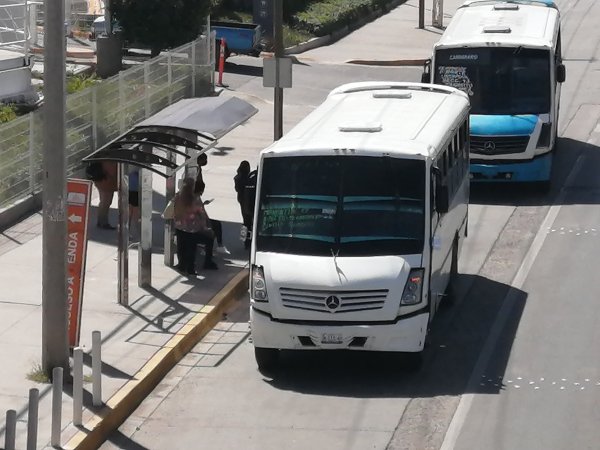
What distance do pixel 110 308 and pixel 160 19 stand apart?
18313 mm

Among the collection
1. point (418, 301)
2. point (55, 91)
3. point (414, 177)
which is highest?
point (55, 91)

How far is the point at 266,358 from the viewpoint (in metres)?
15.3

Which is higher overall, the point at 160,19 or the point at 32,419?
the point at 160,19

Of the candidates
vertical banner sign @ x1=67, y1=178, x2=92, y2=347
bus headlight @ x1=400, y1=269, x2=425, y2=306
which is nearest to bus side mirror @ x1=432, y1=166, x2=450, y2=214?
bus headlight @ x1=400, y1=269, x2=425, y2=306

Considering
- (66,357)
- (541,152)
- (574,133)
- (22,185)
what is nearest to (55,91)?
(66,357)

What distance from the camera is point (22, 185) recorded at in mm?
22047

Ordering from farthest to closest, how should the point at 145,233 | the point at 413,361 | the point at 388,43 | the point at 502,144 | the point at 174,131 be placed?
1. the point at 388,43
2. the point at 502,144
3. the point at 174,131
4. the point at 145,233
5. the point at 413,361

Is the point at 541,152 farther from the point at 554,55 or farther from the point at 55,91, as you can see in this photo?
the point at 55,91

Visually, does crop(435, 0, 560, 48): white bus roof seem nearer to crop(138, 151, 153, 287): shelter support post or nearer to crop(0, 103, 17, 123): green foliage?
crop(0, 103, 17, 123): green foliage

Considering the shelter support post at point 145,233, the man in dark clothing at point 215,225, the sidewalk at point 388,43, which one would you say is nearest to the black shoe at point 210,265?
the man in dark clothing at point 215,225

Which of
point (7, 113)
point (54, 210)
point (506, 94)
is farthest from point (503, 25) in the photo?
point (54, 210)

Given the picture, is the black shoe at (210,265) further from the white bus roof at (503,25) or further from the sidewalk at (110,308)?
the white bus roof at (503,25)

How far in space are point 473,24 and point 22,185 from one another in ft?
29.9

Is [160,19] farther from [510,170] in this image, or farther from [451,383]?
[451,383]
